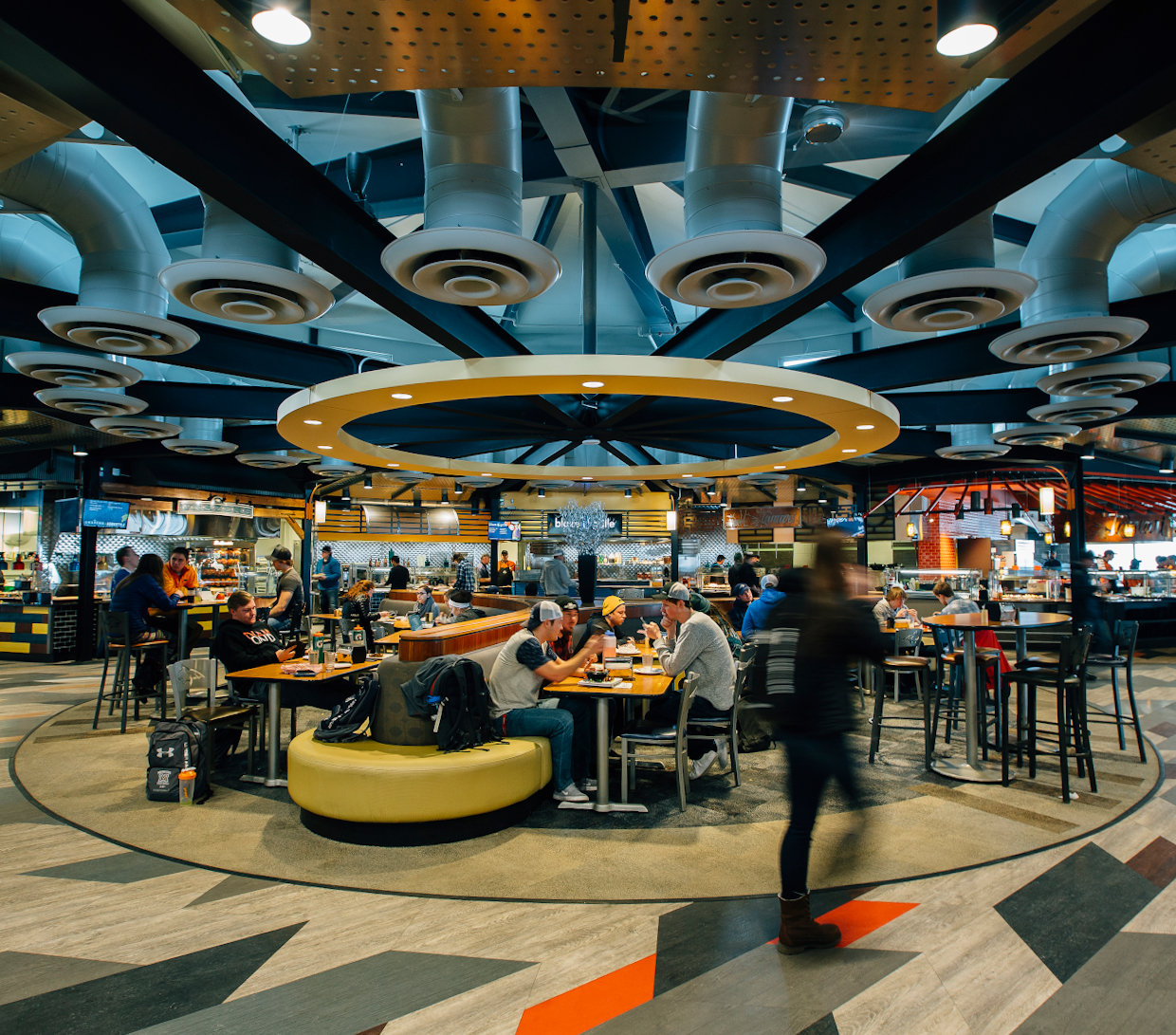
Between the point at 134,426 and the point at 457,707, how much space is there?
238 inches

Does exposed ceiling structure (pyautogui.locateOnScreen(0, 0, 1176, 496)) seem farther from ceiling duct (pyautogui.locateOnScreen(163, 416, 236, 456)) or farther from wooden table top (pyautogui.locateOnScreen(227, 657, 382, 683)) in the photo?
wooden table top (pyautogui.locateOnScreen(227, 657, 382, 683))

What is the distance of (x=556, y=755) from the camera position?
4.76 m

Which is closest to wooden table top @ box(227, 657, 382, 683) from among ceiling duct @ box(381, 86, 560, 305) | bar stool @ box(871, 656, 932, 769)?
ceiling duct @ box(381, 86, 560, 305)

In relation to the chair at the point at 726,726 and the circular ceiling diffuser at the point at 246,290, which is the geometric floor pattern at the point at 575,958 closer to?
the chair at the point at 726,726

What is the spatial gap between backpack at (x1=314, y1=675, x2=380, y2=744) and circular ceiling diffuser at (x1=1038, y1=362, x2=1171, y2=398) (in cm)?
569

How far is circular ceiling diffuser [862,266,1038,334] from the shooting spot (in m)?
3.53

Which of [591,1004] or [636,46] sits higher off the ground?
[636,46]

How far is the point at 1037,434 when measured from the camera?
7.89m

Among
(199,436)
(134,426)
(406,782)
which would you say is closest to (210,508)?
(199,436)

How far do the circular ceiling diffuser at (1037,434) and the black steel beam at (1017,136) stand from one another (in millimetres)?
5234

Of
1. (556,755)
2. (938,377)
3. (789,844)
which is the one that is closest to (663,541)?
(938,377)

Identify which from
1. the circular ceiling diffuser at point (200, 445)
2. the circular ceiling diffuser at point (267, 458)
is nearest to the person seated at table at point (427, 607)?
the circular ceiling diffuser at point (267, 458)

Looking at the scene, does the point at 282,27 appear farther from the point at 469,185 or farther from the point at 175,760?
the point at 175,760

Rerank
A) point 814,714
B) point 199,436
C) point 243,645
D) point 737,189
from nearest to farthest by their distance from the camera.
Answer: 1. point 814,714
2. point 737,189
3. point 243,645
4. point 199,436
